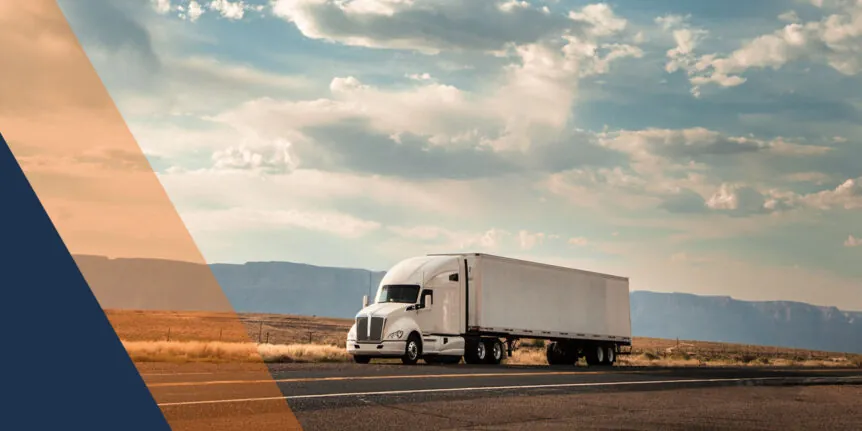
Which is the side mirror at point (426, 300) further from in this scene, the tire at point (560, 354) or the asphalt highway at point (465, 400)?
the asphalt highway at point (465, 400)

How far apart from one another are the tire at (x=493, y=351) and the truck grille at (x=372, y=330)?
16.4ft

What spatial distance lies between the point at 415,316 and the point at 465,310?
2.25 metres

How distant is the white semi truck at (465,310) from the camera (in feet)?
94.9

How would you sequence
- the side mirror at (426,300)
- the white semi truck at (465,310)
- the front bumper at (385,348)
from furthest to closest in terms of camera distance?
the side mirror at (426,300) → the white semi truck at (465,310) → the front bumper at (385,348)

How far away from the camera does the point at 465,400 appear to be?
492 inches

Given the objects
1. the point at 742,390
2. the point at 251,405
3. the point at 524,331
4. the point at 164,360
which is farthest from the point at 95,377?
the point at 524,331

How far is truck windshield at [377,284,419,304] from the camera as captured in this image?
Result: 98.0 ft

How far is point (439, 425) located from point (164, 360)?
1981 centimetres

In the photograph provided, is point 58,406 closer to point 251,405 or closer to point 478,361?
point 251,405

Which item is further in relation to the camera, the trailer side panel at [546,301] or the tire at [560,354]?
the tire at [560,354]

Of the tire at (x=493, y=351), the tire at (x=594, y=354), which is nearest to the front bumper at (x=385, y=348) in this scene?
the tire at (x=493, y=351)

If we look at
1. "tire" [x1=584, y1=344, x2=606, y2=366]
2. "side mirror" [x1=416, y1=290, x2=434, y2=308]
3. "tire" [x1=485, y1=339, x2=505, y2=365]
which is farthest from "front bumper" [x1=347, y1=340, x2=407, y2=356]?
"tire" [x1=584, y1=344, x2=606, y2=366]

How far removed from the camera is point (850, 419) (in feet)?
39.3

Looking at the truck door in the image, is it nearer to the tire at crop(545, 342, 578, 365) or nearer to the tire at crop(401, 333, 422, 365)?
the tire at crop(401, 333, 422, 365)
